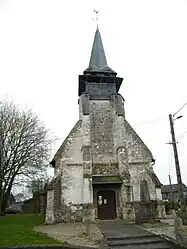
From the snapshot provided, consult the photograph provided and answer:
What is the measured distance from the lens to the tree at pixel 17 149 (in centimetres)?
2180

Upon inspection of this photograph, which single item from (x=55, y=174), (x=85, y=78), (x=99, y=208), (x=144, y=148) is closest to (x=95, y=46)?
(x=85, y=78)

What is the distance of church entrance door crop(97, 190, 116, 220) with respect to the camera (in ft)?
64.9

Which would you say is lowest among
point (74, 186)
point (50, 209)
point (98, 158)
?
point (50, 209)

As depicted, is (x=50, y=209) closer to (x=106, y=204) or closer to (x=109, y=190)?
(x=106, y=204)

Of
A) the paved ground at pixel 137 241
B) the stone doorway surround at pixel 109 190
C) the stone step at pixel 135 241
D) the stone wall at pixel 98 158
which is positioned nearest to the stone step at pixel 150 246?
the paved ground at pixel 137 241

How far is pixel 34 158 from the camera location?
73.8 feet

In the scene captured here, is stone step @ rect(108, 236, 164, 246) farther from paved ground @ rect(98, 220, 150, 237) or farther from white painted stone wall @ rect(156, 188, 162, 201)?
white painted stone wall @ rect(156, 188, 162, 201)

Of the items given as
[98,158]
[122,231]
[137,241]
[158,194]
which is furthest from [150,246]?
[98,158]

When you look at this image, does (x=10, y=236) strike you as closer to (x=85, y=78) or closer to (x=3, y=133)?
(x=3, y=133)

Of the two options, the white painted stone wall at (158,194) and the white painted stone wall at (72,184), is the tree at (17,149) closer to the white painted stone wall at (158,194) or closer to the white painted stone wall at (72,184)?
the white painted stone wall at (72,184)

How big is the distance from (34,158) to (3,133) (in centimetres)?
355

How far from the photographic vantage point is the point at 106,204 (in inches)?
788

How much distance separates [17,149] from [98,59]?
13.5 m

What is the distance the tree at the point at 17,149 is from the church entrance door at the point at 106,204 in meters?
6.42
